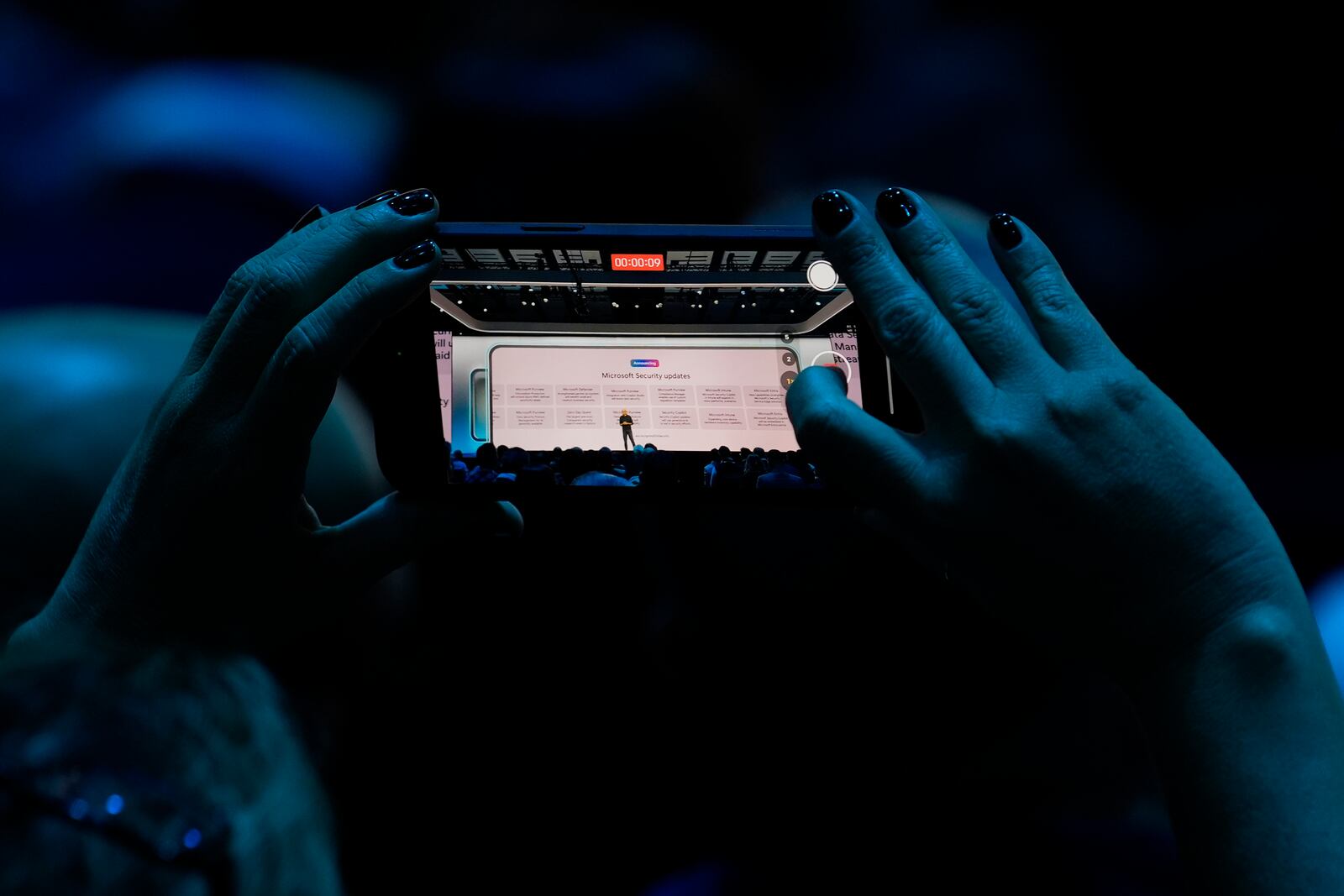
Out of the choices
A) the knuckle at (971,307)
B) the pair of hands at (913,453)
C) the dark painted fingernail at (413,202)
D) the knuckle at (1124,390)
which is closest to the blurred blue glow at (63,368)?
the pair of hands at (913,453)

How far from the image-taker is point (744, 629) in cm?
112

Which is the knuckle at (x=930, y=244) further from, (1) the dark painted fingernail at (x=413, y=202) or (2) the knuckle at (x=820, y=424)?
(1) the dark painted fingernail at (x=413, y=202)

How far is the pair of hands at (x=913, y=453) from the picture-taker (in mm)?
521

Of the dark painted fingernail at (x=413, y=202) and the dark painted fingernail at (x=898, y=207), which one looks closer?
the dark painted fingernail at (x=898, y=207)

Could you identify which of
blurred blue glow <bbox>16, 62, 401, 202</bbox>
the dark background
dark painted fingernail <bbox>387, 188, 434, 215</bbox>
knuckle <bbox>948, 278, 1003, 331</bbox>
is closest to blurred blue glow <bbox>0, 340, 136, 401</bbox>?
the dark background

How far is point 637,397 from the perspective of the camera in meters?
0.83

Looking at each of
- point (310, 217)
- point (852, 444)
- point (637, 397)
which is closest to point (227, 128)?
point (310, 217)

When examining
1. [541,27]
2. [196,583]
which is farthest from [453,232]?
[541,27]

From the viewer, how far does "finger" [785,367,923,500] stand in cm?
56

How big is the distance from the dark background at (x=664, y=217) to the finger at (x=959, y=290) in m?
0.54

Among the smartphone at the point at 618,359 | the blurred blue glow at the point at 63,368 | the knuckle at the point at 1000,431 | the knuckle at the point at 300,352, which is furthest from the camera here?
the blurred blue glow at the point at 63,368

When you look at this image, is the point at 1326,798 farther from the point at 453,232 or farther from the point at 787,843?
the point at 453,232

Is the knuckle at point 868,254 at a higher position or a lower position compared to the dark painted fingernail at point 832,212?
lower

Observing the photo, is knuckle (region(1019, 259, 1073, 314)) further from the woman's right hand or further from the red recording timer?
the red recording timer
